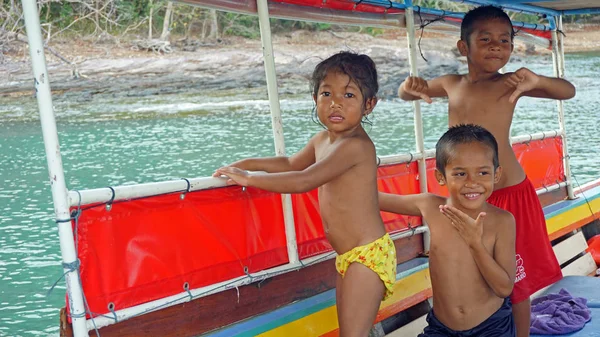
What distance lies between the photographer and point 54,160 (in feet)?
6.58

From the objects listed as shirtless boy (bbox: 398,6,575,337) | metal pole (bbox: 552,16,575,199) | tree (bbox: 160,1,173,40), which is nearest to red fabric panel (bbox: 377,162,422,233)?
shirtless boy (bbox: 398,6,575,337)

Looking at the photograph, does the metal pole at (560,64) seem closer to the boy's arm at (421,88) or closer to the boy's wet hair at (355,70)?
the boy's arm at (421,88)

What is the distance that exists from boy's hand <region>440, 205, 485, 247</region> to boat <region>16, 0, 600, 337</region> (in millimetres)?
708

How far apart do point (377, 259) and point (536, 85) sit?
101 cm

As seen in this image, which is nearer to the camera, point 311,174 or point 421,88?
point 311,174

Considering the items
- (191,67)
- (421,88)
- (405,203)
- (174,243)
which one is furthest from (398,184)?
(191,67)

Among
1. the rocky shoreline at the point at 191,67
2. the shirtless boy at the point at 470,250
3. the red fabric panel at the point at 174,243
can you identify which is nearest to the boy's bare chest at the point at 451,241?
the shirtless boy at the point at 470,250

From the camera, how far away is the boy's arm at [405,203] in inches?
109

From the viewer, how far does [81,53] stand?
64.1ft

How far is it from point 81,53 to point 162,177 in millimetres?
10293

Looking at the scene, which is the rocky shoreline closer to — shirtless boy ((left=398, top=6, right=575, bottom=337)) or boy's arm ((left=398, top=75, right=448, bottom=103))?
boy's arm ((left=398, top=75, right=448, bottom=103))

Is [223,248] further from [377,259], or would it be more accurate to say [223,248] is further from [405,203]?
[405,203]

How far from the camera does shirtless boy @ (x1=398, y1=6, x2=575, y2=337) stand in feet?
9.87

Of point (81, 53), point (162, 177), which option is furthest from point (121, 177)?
point (81, 53)
